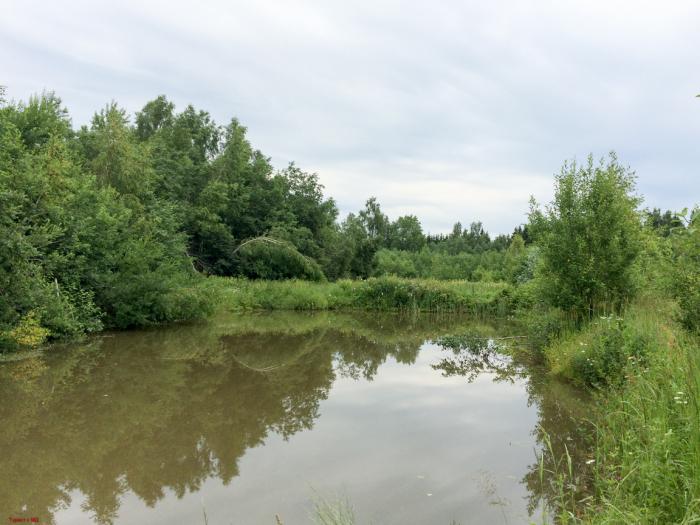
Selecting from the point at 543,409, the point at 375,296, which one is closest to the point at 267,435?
the point at 543,409

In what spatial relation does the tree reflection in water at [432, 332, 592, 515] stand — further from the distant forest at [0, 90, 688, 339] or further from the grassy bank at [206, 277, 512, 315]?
the grassy bank at [206, 277, 512, 315]

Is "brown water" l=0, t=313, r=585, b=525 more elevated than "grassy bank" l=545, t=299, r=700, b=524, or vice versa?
"grassy bank" l=545, t=299, r=700, b=524

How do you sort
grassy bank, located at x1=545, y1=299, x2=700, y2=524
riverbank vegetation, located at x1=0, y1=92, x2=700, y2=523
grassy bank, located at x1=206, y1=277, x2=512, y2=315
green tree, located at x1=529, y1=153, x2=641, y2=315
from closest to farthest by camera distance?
1. grassy bank, located at x1=545, y1=299, x2=700, y2=524
2. riverbank vegetation, located at x1=0, y1=92, x2=700, y2=523
3. green tree, located at x1=529, y1=153, x2=641, y2=315
4. grassy bank, located at x1=206, y1=277, x2=512, y2=315

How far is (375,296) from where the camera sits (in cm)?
2612

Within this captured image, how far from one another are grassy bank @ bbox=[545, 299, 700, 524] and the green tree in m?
2.02

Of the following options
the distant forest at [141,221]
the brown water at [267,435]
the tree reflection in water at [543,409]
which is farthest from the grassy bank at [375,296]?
the brown water at [267,435]

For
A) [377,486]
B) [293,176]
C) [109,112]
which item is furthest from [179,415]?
[293,176]

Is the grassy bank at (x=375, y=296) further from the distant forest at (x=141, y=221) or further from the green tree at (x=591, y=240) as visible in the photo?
the green tree at (x=591, y=240)

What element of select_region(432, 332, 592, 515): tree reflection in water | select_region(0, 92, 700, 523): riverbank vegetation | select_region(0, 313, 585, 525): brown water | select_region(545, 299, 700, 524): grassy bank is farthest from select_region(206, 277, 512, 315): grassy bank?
select_region(545, 299, 700, 524): grassy bank

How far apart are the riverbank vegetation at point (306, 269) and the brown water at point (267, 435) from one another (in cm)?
104

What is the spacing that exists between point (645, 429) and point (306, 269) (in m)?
23.0

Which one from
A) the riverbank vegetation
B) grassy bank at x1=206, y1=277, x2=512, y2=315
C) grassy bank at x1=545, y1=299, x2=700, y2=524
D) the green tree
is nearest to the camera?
grassy bank at x1=545, y1=299, x2=700, y2=524

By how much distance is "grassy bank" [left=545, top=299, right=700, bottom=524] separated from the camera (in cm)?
365

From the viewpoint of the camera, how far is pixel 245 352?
13906 millimetres
